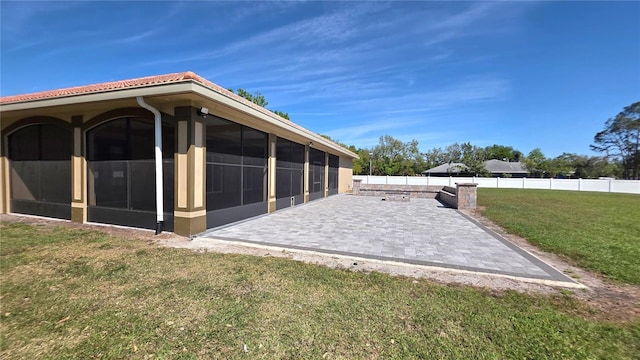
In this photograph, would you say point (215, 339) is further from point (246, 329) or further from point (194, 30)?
point (194, 30)

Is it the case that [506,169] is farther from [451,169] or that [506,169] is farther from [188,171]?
[188,171]

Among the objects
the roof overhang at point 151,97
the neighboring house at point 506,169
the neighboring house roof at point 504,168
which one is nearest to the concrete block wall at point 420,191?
the roof overhang at point 151,97

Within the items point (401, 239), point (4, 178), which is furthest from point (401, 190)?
point (4, 178)

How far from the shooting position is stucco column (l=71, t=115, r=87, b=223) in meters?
7.96

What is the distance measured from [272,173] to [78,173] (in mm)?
5877

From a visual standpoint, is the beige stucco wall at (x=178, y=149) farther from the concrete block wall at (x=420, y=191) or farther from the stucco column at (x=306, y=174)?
the concrete block wall at (x=420, y=191)

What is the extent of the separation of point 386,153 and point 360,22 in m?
51.2

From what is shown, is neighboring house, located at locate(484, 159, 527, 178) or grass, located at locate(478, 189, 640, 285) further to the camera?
neighboring house, located at locate(484, 159, 527, 178)

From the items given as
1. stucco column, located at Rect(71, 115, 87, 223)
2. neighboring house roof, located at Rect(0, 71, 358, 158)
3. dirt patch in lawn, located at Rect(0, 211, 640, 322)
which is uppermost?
neighboring house roof, located at Rect(0, 71, 358, 158)

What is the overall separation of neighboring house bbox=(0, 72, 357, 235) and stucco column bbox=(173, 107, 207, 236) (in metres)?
0.02

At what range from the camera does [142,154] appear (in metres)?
7.18

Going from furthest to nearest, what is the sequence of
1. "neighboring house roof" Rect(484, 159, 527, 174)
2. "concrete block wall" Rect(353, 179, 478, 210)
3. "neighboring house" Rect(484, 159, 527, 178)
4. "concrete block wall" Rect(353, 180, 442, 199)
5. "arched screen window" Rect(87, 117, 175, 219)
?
"neighboring house roof" Rect(484, 159, 527, 174), "neighboring house" Rect(484, 159, 527, 178), "concrete block wall" Rect(353, 180, 442, 199), "concrete block wall" Rect(353, 179, 478, 210), "arched screen window" Rect(87, 117, 175, 219)

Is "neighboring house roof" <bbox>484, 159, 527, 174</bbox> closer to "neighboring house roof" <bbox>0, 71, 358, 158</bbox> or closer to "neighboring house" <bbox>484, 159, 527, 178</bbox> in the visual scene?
"neighboring house" <bbox>484, 159, 527, 178</bbox>

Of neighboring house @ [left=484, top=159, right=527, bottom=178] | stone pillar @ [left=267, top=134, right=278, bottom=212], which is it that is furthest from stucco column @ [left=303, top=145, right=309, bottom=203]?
neighboring house @ [left=484, top=159, right=527, bottom=178]
